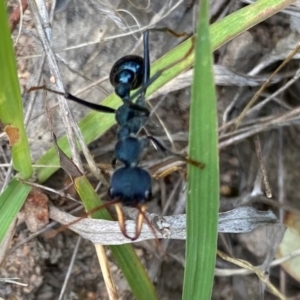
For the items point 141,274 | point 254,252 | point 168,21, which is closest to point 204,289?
point 141,274

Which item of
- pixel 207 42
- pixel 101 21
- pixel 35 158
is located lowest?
pixel 35 158

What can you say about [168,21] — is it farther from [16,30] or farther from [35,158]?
[35,158]


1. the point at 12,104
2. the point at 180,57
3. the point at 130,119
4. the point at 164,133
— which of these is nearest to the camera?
the point at 12,104

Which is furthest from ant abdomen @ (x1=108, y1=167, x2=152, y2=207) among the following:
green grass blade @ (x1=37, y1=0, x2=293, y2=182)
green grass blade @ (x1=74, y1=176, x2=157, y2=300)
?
green grass blade @ (x1=37, y1=0, x2=293, y2=182)

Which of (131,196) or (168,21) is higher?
(168,21)

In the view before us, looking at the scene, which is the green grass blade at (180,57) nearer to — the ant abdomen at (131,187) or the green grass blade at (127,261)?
the green grass blade at (127,261)

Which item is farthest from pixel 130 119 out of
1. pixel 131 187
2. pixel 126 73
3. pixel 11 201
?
pixel 11 201

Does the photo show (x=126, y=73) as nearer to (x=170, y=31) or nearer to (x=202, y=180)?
(x=170, y=31)
